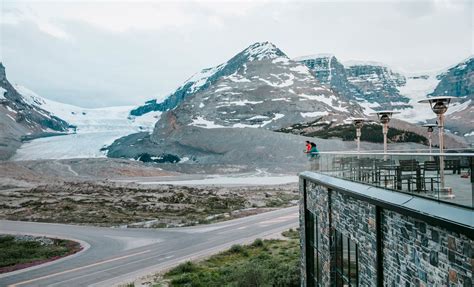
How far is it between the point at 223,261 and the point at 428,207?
83.3 feet

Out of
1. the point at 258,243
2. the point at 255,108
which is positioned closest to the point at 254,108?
the point at 255,108

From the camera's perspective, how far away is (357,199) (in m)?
11.4

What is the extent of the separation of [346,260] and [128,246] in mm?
26788

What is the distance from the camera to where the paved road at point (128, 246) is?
1097 inches

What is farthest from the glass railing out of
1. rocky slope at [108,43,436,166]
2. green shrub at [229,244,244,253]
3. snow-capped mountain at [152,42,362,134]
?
snow-capped mountain at [152,42,362,134]

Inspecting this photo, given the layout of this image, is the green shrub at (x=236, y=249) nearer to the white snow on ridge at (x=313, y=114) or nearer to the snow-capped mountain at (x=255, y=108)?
the snow-capped mountain at (x=255, y=108)

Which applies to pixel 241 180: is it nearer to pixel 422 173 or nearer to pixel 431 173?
pixel 422 173

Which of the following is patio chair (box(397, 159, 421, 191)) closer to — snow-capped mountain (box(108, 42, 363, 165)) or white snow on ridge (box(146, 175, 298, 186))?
white snow on ridge (box(146, 175, 298, 186))

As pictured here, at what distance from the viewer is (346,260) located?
12.9 metres

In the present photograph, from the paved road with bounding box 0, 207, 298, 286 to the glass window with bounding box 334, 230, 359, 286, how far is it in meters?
16.6

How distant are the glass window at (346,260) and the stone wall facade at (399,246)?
0.27 metres

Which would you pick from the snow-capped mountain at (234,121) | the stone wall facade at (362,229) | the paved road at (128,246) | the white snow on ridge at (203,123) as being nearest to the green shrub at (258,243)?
the paved road at (128,246)

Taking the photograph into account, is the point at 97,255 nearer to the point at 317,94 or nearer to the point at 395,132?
the point at 395,132

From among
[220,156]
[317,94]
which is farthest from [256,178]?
[317,94]
